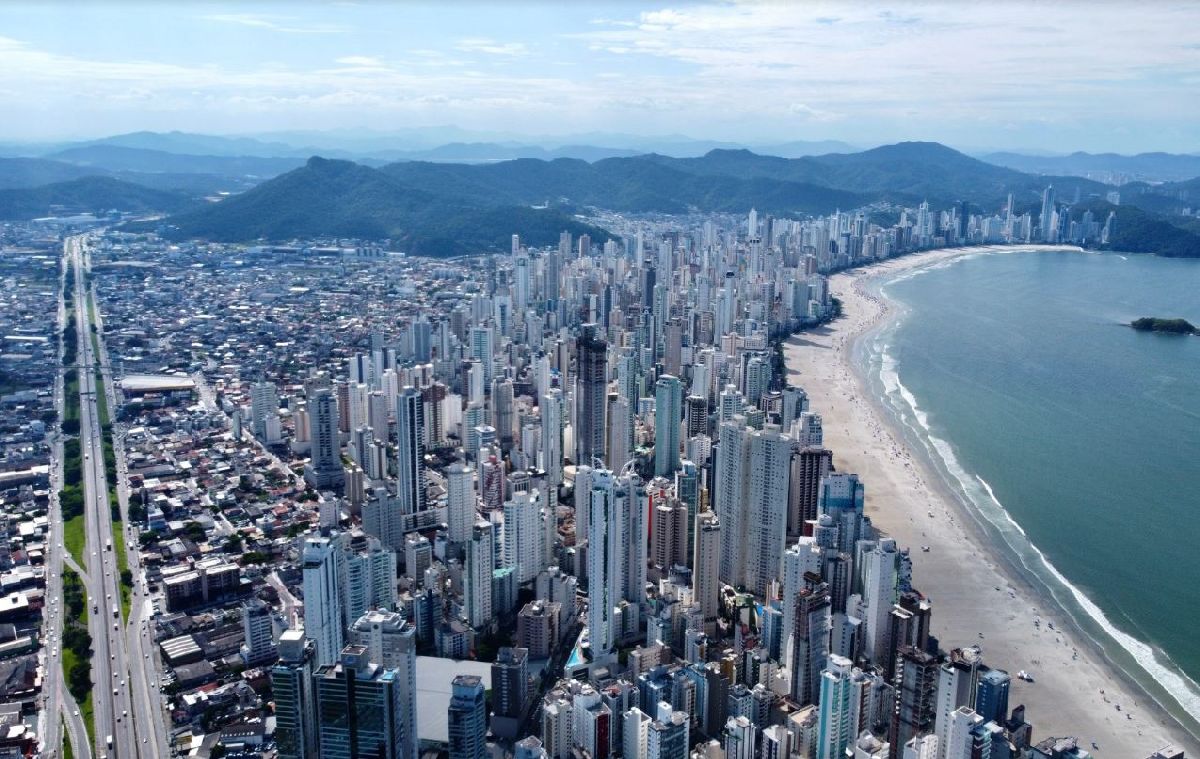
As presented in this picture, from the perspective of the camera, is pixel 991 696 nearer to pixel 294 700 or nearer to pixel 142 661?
pixel 294 700

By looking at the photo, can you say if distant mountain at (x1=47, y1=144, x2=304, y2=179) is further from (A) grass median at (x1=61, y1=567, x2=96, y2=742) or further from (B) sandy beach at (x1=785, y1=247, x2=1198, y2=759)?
(A) grass median at (x1=61, y1=567, x2=96, y2=742)

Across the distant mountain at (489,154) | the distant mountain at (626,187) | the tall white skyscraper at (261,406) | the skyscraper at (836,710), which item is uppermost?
the distant mountain at (489,154)

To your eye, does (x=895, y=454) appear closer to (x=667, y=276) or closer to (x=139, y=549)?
(x=139, y=549)

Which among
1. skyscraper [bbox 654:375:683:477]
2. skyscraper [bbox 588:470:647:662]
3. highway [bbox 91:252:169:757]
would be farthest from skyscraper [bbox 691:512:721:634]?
highway [bbox 91:252:169:757]

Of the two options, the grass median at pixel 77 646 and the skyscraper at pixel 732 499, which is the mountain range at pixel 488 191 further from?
the grass median at pixel 77 646

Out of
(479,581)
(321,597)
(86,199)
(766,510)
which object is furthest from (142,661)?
(86,199)

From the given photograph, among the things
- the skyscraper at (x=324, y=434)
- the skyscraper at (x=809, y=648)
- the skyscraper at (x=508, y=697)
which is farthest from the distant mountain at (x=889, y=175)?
the skyscraper at (x=508, y=697)

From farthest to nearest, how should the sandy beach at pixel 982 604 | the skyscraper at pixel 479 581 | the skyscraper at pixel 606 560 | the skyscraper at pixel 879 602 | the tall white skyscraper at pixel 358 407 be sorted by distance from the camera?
the tall white skyscraper at pixel 358 407, the skyscraper at pixel 479 581, the skyscraper at pixel 606 560, the skyscraper at pixel 879 602, the sandy beach at pixel 982 604
